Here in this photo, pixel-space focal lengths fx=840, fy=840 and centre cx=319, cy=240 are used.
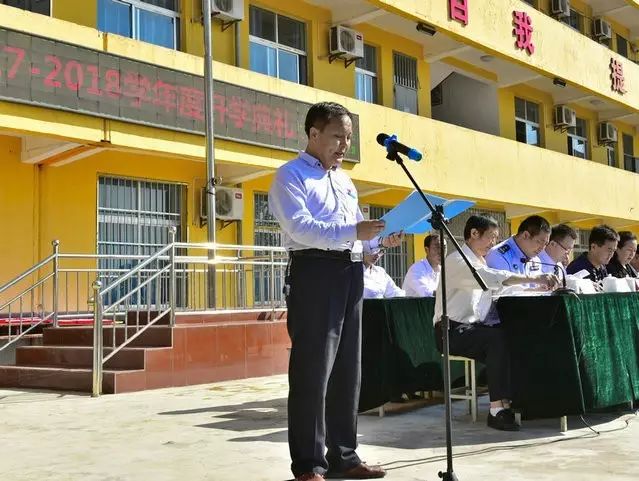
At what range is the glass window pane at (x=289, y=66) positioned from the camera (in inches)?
563

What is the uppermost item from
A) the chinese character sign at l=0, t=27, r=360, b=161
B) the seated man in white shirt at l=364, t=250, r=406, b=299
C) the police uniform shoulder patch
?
the chinese character sign at l=0, t=27, r=360, b=161

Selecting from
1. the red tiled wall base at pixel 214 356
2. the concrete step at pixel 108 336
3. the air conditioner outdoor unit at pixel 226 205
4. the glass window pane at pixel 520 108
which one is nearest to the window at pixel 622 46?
the glass window pane at pixel 520 108

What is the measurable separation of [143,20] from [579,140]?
14.4 m

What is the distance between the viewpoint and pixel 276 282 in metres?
10.8

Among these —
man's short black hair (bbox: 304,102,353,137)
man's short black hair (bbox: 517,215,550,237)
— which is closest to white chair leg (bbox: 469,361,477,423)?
man's short black hair (bbox: 517,215,550,237)

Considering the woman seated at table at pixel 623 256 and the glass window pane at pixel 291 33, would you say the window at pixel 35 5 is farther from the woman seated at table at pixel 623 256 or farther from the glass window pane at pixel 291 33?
the woman seated at table at pixel 623 256

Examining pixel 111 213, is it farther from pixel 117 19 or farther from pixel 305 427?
pixel 305 427

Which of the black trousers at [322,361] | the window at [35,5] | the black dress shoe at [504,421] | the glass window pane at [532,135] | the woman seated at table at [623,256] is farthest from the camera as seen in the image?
the glass window pane at [532,135]

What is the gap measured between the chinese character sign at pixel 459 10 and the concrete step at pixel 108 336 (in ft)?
30.1

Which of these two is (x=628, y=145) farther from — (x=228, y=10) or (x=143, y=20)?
(x=143, y=20)

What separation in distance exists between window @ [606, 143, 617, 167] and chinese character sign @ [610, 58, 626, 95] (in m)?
2.67

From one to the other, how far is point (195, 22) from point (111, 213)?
3203 mm

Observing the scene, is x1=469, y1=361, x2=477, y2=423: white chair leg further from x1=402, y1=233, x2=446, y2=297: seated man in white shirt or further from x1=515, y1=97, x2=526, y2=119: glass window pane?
x1=515, y1=97, x2=526, y2=119: glass window pane

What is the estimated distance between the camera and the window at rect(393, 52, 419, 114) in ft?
54.7
